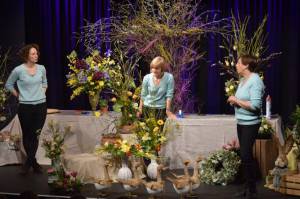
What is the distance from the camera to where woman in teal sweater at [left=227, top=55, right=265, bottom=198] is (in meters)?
4.96

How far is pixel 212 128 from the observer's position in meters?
6.44

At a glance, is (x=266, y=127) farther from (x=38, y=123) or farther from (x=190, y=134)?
(x=38, y=123)

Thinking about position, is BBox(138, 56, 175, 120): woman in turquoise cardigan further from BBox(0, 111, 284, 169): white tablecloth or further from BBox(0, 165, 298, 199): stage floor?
BBox(0, 165, 298, 199): stage floor

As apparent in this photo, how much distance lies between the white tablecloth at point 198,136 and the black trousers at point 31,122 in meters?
1.34

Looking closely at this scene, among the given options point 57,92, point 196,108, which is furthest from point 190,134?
point 57,92

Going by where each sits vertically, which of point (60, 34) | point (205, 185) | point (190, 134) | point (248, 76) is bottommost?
point (205, 185)

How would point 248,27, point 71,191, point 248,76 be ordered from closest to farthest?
1. point 248,76
2. point 71,191
3. point 248,27

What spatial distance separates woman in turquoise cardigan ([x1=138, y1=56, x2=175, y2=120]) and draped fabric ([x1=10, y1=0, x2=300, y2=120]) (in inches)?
66.0

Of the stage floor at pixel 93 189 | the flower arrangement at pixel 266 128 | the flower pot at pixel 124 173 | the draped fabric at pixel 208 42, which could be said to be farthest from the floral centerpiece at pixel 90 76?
the flower arrangement at pixel 266 128

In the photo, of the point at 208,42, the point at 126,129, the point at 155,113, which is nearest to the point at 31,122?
the point at 126,129

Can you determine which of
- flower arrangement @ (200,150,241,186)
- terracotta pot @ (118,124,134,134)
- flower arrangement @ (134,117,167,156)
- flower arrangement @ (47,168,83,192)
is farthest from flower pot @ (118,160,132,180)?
flower arrangement @ (200,150,241,186)

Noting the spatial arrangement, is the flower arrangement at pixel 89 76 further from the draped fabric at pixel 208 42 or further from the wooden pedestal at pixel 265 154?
the wooden pedestal at pixel 265 154

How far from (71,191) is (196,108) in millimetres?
2747

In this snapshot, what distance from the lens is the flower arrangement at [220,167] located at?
5.85 meters
